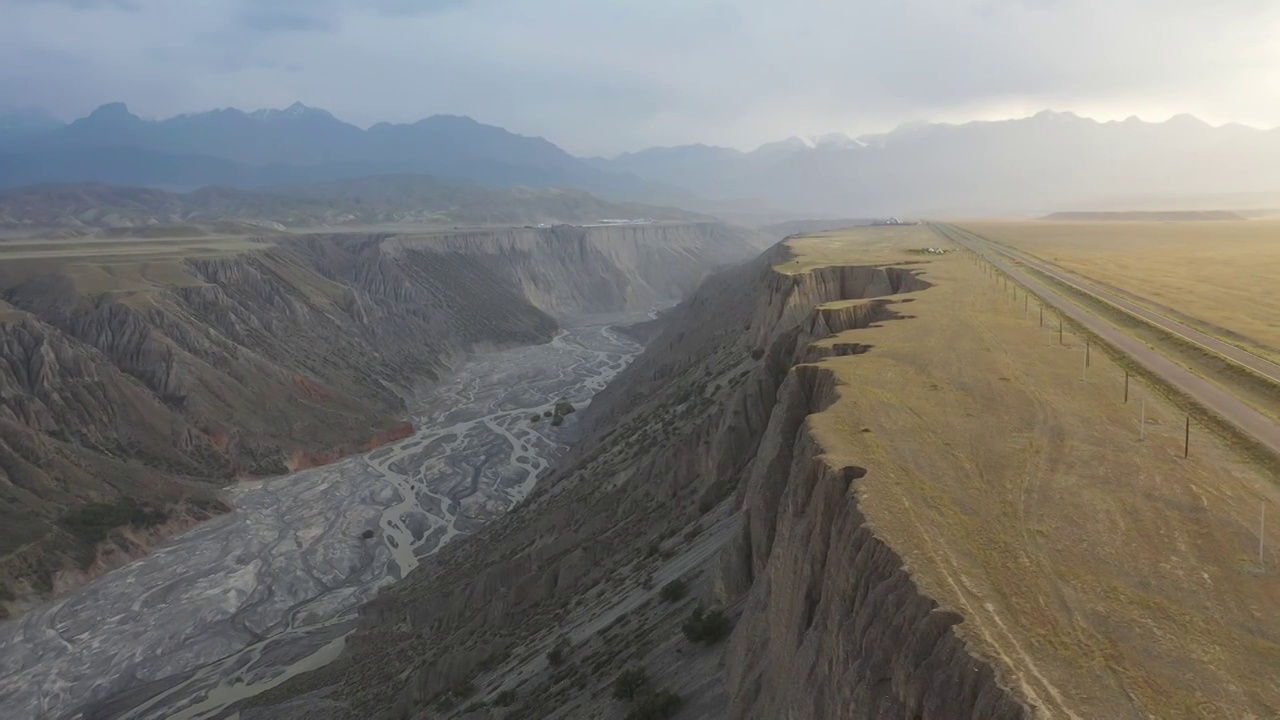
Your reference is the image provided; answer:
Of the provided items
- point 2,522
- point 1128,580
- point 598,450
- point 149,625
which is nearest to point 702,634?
point 1128,580

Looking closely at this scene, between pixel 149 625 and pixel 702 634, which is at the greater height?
pixel 702 634

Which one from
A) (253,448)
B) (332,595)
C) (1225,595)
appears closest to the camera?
(1225,595)

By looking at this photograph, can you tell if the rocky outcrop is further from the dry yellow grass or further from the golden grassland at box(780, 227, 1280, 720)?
the dry yellow grass

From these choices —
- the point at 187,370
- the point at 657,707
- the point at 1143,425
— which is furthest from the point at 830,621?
the point at 187,370

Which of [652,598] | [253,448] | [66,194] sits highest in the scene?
[66,194]

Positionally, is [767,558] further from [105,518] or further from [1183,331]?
[105,518]

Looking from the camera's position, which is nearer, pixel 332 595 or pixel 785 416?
pixel 785 416

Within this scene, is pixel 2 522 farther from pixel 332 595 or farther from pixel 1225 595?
pixel 1225 595
